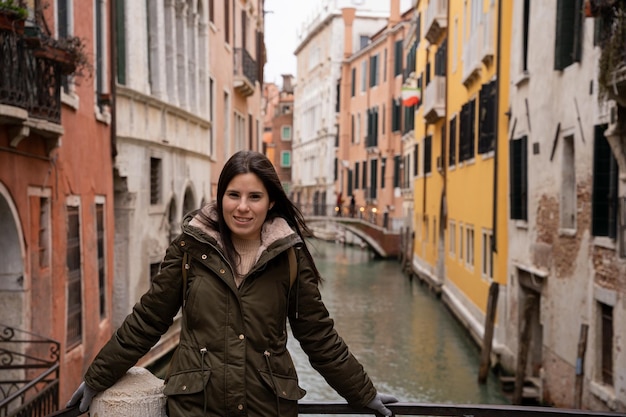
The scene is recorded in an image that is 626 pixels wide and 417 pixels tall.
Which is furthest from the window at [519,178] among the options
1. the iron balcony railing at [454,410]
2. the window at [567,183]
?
the iron balcony railing at [454,410]

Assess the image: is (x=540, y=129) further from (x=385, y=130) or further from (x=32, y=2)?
(x=385, y=130)

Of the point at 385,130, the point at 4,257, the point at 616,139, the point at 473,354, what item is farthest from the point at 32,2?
the point at 385,130

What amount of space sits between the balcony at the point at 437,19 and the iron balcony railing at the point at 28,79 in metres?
16.7

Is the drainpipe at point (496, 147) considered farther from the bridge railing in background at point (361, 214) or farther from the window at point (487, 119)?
the bridge railing in background at point (361, 214)

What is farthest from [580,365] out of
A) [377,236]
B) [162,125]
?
[377,236]

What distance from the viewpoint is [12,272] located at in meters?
7.58

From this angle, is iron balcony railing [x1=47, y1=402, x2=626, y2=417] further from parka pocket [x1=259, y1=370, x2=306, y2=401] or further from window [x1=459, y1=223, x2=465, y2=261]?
window [x1=459, y1=223, x2=465, y2=261]

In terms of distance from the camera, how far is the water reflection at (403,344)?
13164 mm

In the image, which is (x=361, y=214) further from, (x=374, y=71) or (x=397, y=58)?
(x=374, y=71)

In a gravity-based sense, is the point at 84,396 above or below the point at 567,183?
below

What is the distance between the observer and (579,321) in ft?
33.0

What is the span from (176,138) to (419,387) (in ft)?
17.8

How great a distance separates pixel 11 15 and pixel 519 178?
29.1ft

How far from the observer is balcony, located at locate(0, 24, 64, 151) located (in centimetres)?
631
